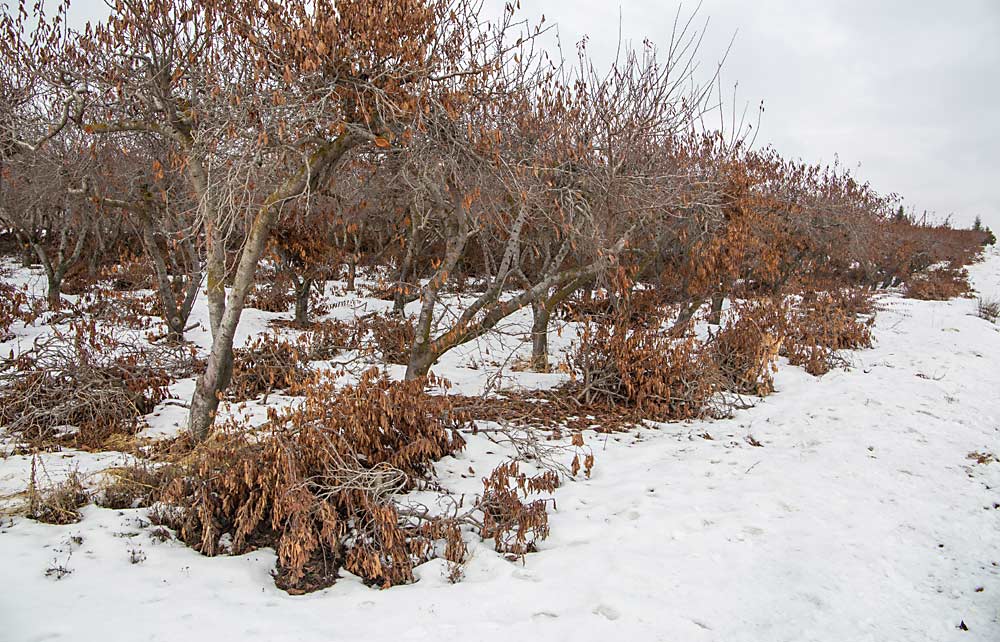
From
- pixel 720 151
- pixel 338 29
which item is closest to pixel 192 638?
pixel 338 29

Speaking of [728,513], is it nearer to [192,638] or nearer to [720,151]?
[192,638]

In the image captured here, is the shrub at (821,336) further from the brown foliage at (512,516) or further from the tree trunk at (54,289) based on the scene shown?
the tree trunk at (54,289)

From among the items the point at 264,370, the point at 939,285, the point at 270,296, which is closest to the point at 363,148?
the point at 264,370

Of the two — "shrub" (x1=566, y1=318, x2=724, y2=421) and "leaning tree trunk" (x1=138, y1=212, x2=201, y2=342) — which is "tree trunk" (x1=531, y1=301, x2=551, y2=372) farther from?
"leaning tree trunk" (x1=138, y1=212, x2=201, y2=342)

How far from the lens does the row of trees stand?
425 cm

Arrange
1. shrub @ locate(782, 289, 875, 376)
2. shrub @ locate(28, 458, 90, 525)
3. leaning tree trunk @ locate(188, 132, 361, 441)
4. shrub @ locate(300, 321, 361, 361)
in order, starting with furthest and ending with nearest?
shrub @ locate(782, 289, 875, 376), shrub @ locate(300, 321, 361, 361), leaning tree trunk @ locate(188, 132, 361, 441), shrub @ locate(28, 458, 90, 525)

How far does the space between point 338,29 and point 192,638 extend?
12.4ft

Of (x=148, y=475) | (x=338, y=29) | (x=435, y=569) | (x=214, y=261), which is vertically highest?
(x=338, y=29)

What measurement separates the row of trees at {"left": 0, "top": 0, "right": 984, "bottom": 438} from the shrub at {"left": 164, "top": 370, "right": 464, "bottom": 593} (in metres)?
1.44

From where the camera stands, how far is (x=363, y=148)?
231 inches

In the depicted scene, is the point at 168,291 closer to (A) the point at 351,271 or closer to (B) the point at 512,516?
(A) the point at 351,271

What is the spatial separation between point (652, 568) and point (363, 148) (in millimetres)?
4630

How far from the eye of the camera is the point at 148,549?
3283 mm

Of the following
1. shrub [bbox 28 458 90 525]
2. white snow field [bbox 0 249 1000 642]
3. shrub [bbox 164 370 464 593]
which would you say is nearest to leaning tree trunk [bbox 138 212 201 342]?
white snow field [bbox 0 249 1000 642]
